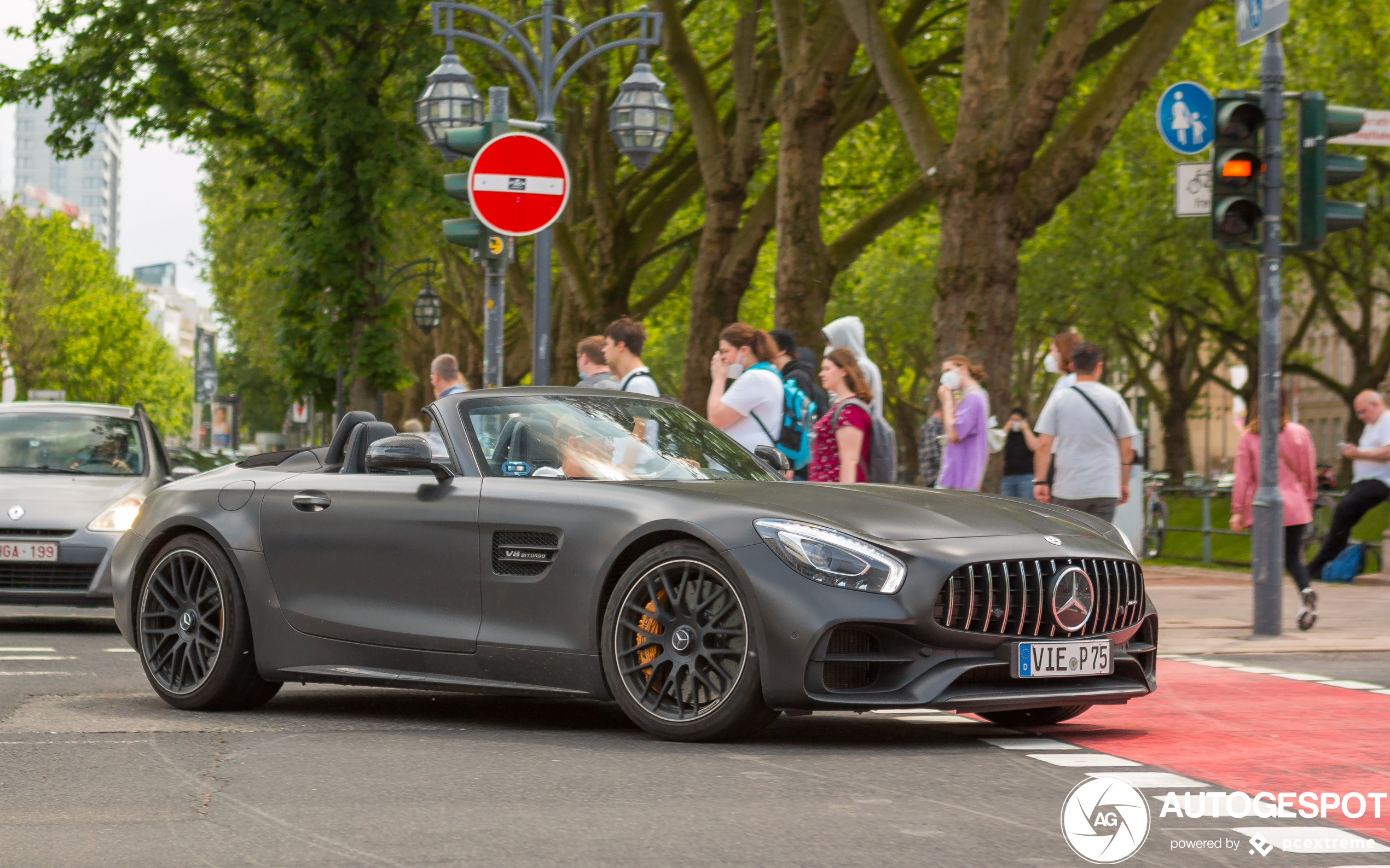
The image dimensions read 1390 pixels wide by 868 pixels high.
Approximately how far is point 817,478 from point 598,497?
5.07m

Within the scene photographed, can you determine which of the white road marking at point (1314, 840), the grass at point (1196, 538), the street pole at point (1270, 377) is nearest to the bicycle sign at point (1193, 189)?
the street pole at point (1270, 377)

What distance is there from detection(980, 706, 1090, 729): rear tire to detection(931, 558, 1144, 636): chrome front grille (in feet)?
1.67

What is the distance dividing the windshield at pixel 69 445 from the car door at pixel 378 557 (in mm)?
6175

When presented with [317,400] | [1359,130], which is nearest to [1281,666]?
[1359,130]

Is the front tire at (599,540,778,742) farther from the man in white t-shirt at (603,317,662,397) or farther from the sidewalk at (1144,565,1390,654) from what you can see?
the man in white t-shirt at (603,317,662,397)

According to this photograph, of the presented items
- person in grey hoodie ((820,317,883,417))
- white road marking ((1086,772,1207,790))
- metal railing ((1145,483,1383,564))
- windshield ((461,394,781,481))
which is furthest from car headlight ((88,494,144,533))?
metal railing ((1145,483,1383,564))

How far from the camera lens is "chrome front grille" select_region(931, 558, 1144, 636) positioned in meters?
6.52

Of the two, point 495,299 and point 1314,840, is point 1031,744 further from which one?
point 495,299

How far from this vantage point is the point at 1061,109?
96.6 ft

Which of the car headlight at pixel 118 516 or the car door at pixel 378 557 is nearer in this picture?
the car door at pixel 378 557

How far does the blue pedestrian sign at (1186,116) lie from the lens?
515 inches

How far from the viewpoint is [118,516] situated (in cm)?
1271

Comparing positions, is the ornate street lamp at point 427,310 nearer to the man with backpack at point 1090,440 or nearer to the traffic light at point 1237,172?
the man with backpack at point 1090,440

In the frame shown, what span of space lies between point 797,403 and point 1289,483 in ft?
13.3
